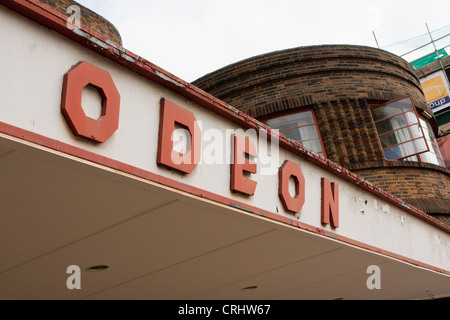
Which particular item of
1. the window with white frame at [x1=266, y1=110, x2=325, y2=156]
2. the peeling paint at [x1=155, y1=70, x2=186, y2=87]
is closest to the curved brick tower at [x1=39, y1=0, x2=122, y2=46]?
the window with white frame at [x1=266, y1=110, x2=325, y2=156]

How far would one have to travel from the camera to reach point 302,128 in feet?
39.2

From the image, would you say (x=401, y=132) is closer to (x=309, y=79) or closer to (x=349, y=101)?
(x=349, y=101)

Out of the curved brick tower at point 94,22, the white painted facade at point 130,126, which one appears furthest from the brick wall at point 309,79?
the white painted facade at point 130,126

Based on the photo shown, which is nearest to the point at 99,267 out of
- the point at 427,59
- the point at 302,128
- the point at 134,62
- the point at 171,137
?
the point at 171,137

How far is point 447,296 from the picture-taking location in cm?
910

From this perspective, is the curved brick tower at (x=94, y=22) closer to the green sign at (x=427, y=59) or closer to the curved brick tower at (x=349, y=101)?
the curved brick tower at (x=349, y=101)

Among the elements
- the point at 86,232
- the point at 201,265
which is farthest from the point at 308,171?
the point at 86,232

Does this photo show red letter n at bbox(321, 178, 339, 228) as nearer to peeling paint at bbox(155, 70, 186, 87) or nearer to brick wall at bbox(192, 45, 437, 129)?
peeling paint at bbox(155, 70, 186, 87)

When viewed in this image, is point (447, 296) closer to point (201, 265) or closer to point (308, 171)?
point (308, 171)

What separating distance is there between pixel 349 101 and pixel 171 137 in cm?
915

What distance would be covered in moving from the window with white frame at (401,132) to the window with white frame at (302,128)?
157 centimetres

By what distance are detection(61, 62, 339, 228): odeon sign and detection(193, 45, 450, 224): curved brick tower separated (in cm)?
622

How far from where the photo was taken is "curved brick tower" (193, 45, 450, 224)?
11164 mm

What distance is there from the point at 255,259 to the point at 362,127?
745 centimetres
